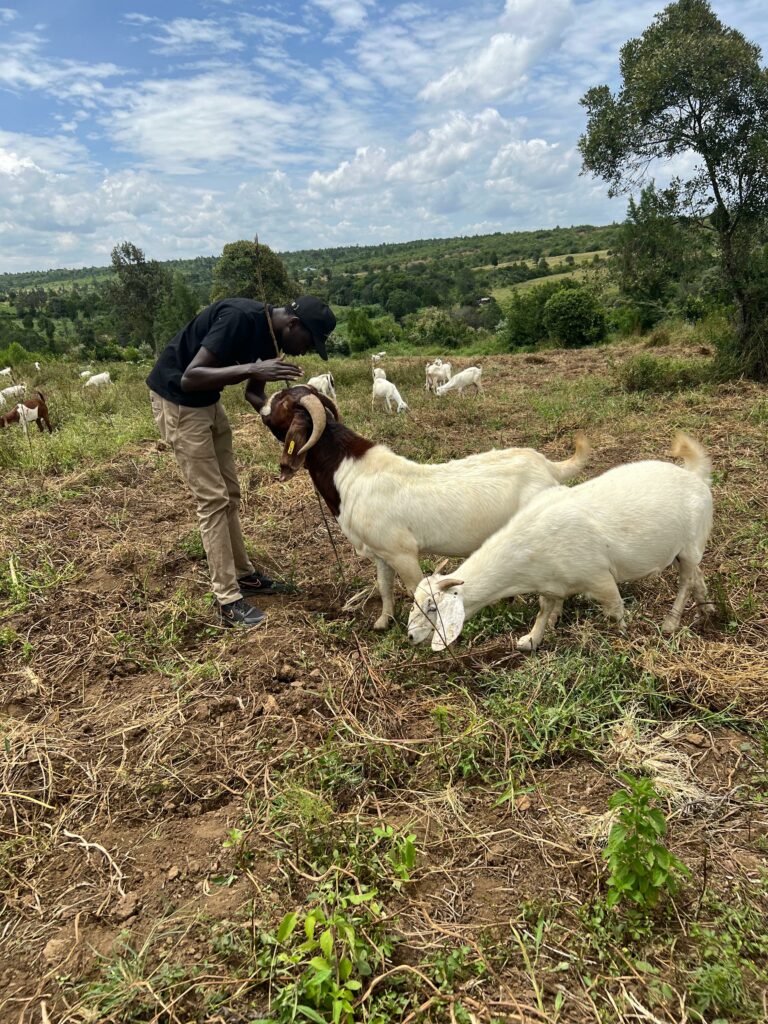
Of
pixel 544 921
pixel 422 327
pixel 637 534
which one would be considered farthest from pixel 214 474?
pixel 422 327

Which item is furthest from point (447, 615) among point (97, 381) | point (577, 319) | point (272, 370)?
point (577, 319)

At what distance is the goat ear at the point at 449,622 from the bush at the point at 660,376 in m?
9.51

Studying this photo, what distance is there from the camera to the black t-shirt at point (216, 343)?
12.6ft

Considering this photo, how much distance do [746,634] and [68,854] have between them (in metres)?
3.92

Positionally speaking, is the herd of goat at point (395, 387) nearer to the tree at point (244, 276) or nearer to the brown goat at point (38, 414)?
the brown goat at point (38, 414)

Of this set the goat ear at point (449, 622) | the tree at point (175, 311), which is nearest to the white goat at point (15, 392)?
the goat ear at point (449, 622)

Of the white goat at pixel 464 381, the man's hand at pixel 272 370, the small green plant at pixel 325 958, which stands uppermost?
the man's hand at pixel 272 370

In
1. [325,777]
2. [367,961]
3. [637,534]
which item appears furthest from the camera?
[637,534]

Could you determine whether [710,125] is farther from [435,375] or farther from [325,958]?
[325,958]

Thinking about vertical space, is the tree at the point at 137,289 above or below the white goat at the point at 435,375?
above

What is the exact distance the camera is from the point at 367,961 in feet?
6.38

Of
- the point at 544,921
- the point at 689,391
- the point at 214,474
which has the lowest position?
the point at 544,921

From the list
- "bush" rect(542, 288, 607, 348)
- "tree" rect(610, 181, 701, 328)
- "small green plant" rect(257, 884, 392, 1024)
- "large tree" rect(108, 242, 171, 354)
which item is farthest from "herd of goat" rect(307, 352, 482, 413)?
Answer: "large tree" rect(108, 242, 171, 354)

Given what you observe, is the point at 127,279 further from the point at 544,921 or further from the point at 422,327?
the point at 544,921
